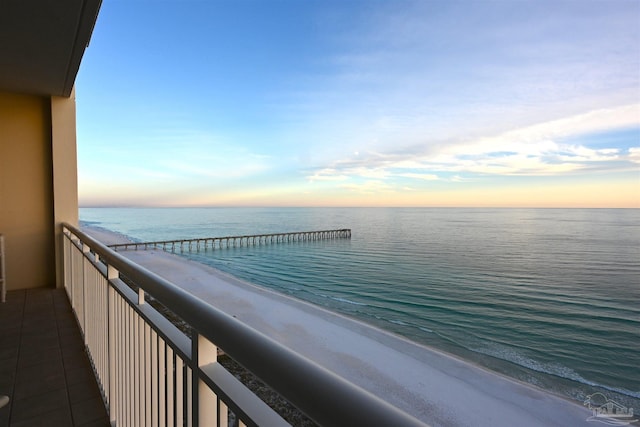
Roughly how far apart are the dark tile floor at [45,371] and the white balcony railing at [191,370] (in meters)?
0.14

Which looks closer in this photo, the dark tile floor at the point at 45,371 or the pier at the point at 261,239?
the dark tile floor at the point at 45,371

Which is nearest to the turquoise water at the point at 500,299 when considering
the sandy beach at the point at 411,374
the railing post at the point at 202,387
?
the sandy beach at the point at 411,374

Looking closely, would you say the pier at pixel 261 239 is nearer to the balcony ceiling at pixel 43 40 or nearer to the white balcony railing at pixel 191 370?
the balcony ceiling at pixel 43 40

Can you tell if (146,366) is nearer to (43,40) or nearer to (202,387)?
(202,387)

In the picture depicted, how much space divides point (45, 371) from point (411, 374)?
26.2 feet

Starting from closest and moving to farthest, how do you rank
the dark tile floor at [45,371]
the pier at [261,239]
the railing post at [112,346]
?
the railing post at [112,346] → the dark tile floor at [45,371] → the pier at [261,239]

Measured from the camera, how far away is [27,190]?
461 centimetres

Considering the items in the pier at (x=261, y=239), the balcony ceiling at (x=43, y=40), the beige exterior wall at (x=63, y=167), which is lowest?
the pier at (x=261, y=239)

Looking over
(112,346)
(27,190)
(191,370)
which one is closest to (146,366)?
(191,370)

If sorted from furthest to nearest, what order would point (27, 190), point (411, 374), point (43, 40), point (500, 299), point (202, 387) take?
point (500, 299), point (411, 374), point (27, 190), point (43, 40), point (202, 387)

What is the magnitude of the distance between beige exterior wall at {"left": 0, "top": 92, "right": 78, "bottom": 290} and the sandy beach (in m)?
6.45

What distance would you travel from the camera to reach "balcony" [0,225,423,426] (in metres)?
0.45

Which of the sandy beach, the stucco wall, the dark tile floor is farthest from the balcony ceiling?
the sandy beach

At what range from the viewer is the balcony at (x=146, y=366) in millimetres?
448
